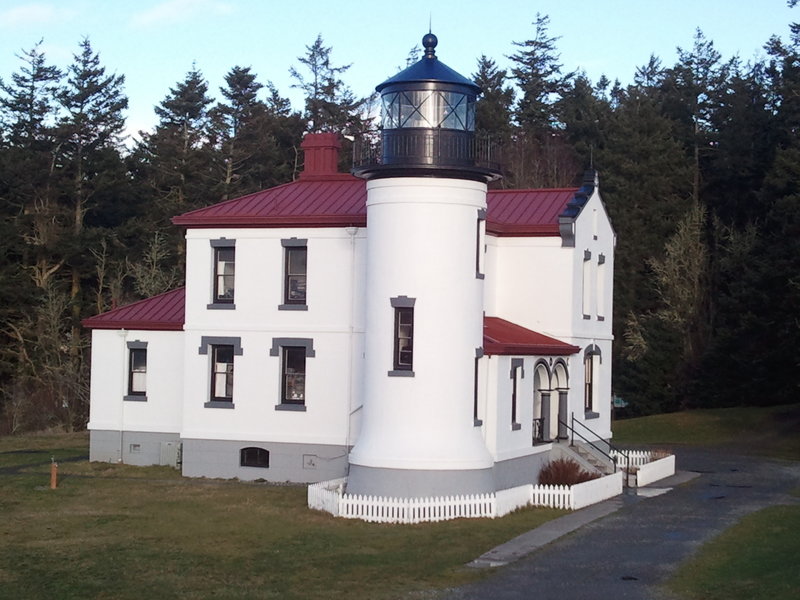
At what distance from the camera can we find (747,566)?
17344mm

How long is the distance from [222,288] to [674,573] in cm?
1587

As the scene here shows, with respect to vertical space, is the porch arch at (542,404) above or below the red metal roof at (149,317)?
below

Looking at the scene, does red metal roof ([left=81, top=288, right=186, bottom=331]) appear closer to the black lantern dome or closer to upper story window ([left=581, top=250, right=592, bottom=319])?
the black lantern dome

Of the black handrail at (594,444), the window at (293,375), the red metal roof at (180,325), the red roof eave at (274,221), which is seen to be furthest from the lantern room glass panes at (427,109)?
the black handrail at (594,444)

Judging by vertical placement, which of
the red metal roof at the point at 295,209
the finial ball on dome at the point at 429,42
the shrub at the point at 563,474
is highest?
the finial ball on dome at the point at 429,42

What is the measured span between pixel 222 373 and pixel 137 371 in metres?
3.10

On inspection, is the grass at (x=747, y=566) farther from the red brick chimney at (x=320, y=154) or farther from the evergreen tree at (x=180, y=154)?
the evergreen tree at (x=180, y=154)

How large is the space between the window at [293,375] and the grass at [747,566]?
11.3m

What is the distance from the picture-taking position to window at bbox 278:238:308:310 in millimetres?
28719

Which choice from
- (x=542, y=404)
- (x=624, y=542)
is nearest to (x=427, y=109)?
(x=542, y=404)

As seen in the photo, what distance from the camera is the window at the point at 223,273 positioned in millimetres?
29406

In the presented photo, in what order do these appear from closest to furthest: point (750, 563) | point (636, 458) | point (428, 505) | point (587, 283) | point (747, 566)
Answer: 1. point (747, 566)
2. point (750, 563)
3. point (428, 505)
4. point (587, 283)
5. point (636, 458)

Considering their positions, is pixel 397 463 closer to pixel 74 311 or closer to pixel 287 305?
pixel 287 305

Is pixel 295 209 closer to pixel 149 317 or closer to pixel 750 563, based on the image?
pixel 149 317
